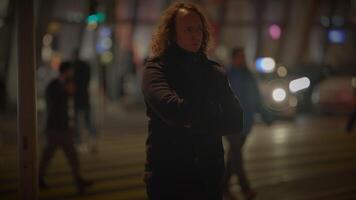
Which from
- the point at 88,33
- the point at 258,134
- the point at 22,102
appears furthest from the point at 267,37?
the point at 22,102

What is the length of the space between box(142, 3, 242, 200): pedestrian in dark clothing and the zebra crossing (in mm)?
4616

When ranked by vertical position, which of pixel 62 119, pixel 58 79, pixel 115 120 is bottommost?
pixel 115 120

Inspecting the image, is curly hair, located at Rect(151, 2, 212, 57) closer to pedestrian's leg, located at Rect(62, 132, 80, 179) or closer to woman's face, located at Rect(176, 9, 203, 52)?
woman's face, located at Rect(176, 9, 203, 52)

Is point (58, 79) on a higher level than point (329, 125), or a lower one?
higher

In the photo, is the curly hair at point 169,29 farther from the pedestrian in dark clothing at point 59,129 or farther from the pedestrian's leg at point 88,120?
the pedestrian's leg at point 88,120

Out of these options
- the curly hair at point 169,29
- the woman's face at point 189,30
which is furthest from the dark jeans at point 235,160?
the woman's face at point 189,30

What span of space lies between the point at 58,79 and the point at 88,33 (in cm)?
1441

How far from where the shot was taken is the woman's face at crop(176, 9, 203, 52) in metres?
3.26

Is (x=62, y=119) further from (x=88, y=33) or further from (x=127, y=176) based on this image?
(x=88, y=33)

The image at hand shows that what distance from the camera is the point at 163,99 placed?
312cm

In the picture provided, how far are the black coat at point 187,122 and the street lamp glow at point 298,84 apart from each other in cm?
1605

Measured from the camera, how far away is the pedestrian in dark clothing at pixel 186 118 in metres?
3.15

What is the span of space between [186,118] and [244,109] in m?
4.49

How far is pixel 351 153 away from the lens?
1162 cm
